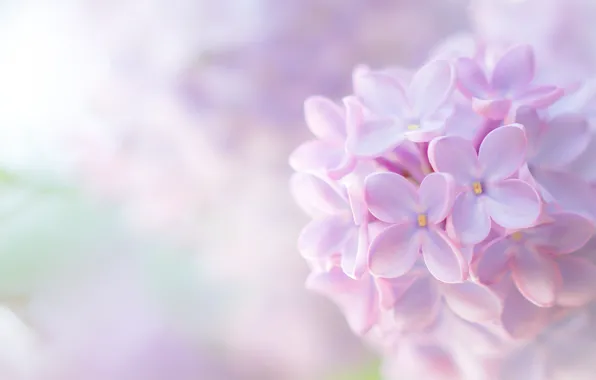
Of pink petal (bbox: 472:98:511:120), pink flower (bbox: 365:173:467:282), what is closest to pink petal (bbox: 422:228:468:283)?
pink flower (bbox: 365:173:467:282)

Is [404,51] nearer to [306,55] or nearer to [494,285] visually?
[306,55]

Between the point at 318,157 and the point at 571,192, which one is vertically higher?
the point at 318,157

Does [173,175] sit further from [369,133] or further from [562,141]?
[562,141]

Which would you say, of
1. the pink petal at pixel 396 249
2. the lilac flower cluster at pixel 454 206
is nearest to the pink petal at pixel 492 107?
the lilac flower cluster at pixel 454 206

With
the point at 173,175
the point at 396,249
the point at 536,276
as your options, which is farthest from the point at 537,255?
the point at 173,175

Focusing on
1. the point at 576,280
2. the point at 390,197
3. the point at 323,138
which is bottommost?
the point at 576,280

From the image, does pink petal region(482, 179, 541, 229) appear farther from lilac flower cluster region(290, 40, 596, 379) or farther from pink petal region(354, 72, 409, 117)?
pink petal region(354, 72, 409, 117)
